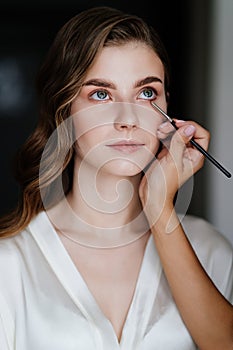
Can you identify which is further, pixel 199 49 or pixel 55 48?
pixel 199 49

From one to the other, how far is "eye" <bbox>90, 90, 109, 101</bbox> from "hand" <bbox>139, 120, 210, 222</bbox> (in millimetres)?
119

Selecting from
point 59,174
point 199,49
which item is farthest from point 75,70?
point 199,49

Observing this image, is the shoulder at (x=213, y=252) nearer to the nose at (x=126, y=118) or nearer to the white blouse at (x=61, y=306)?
the white blouse at (x=61, y=306)

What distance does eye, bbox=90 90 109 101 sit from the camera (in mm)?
1334

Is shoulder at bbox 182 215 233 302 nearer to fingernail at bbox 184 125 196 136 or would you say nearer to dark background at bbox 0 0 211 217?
fingernail at bbox 184 125 196 136

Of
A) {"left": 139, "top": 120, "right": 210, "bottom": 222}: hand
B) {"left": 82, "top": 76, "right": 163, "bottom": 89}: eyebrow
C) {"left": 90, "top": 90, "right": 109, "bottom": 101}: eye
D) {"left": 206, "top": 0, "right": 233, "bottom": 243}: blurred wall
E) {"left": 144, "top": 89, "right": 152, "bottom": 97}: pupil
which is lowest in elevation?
{"left": 206, "top": 0, "right": 233, "bottom": 243}: blurred wall

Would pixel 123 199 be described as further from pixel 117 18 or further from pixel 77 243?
pixel 117 18

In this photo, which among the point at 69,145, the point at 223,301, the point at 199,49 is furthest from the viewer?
the point at 199,49

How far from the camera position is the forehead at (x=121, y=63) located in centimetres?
132

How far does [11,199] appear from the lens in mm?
2412

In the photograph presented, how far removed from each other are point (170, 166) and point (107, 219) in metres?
0.17

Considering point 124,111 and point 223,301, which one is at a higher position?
point 124,111

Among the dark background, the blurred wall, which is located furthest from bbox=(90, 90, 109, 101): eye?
the dark background

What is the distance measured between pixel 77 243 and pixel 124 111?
0.92ft
